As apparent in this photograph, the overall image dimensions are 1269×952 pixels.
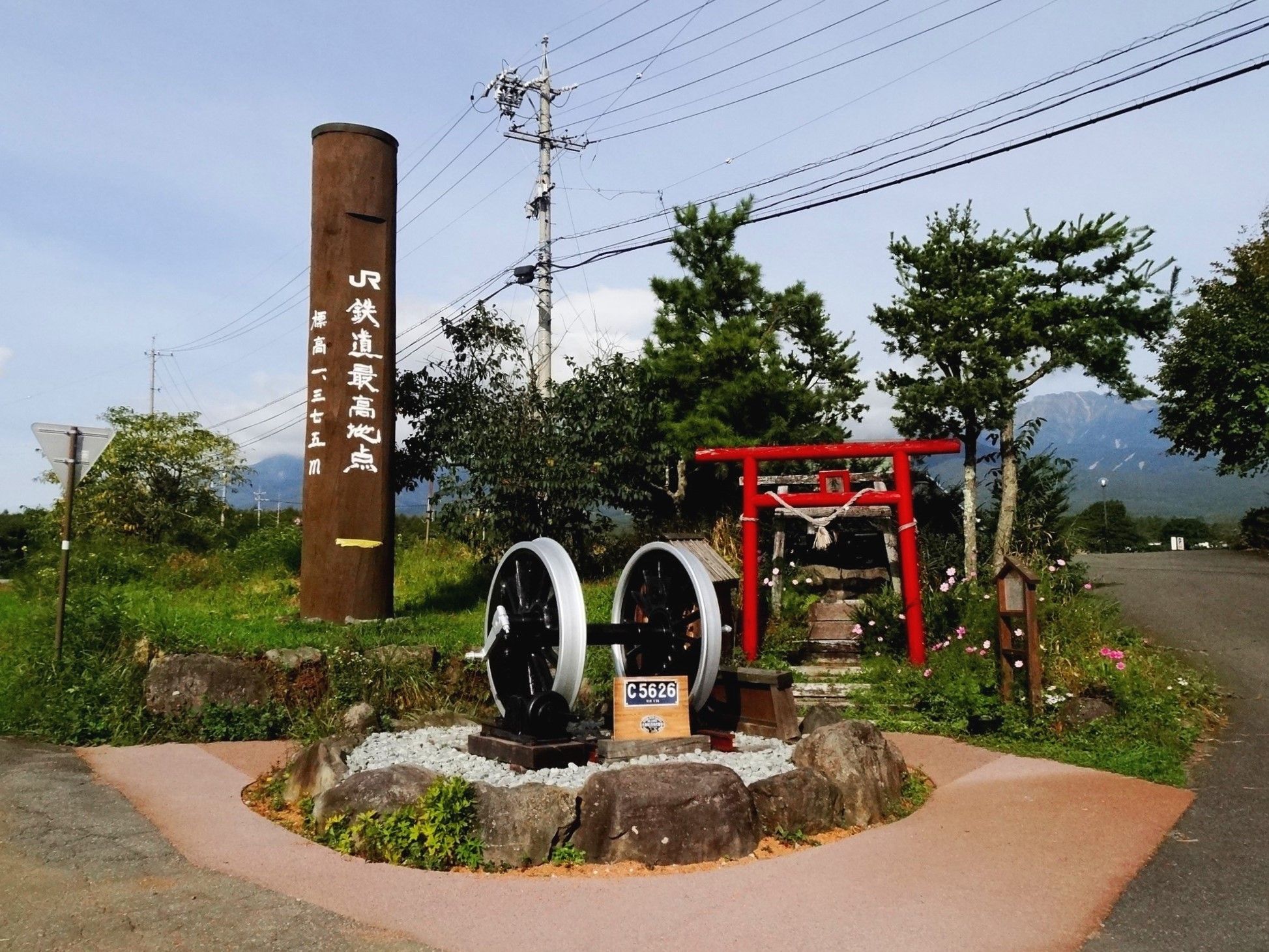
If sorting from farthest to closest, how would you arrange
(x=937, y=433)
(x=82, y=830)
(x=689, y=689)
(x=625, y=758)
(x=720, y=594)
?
(x=937, y=433) < (x=720, y=594) < (x=689, y=689) < (x=625, y=758) < (x=82, y=830)

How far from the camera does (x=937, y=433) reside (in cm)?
1736

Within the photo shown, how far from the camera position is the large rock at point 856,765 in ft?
22.1

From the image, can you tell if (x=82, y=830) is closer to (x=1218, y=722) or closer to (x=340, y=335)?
(x=340, y=335)

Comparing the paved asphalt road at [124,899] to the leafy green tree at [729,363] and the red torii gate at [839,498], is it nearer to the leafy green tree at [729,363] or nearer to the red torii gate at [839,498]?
the red torii gate at [839,498]

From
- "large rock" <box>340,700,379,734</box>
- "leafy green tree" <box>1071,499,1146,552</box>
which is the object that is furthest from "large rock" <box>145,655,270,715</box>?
"leafy green tree" <box>1071,499,1146,552</box>

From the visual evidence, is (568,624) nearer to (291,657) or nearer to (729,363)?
(291,657)

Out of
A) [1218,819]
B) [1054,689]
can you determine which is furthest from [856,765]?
[1054,689]

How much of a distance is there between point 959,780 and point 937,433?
10.5 m

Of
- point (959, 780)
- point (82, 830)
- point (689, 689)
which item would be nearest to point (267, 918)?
point (82, 830)

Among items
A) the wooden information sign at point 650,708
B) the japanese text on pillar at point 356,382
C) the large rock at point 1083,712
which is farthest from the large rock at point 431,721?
the large rock at point 1083,712

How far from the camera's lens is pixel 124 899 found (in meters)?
4.97

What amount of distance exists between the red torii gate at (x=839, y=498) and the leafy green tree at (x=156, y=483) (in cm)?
1384

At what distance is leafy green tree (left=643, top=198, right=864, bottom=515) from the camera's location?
1725cm

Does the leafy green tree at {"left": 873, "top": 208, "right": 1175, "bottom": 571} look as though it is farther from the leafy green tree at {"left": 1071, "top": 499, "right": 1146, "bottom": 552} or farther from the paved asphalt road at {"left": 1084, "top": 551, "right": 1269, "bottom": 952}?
the leafy green tree at {"left": 1071, "top": 499, "right": 1146, "bottom": 552}
